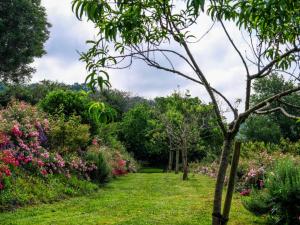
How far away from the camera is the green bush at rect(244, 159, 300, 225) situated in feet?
25.4

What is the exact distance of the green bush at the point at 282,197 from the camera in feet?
25.4

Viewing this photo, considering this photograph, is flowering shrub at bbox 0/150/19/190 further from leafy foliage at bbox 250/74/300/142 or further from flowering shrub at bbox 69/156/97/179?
leafy foliage at bbox 250/74/300/142

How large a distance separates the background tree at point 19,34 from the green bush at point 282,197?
2584 centimetres

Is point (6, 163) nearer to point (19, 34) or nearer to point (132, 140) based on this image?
point (19, 34)

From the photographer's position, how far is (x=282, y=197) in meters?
7.90

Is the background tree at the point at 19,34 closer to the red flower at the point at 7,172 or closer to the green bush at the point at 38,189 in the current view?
the green bush at the point at 38,189

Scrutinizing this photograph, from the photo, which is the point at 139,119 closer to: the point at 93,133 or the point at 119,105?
the point at 119,105

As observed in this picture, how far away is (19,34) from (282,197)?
26.6m

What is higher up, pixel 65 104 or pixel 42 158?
pixel 65 104

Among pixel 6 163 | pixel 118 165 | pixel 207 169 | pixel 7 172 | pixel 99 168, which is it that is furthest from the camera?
pixel 207 169

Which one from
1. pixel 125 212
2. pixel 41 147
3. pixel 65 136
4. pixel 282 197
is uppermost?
pixel 65 136

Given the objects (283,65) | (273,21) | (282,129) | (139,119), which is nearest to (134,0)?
(273,21)

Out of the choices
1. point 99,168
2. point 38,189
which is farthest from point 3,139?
point 99,168

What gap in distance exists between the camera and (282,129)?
41.0 metres
